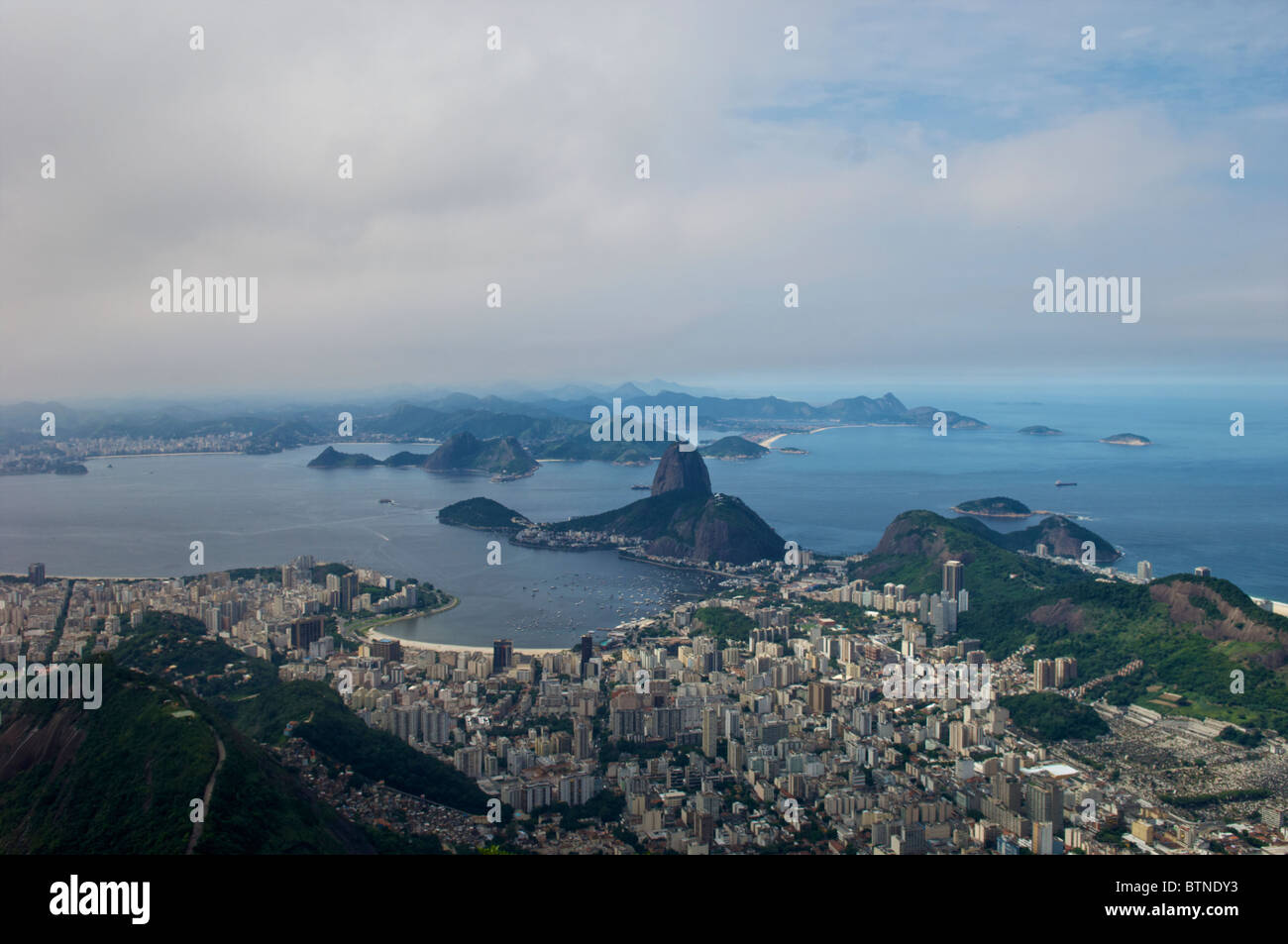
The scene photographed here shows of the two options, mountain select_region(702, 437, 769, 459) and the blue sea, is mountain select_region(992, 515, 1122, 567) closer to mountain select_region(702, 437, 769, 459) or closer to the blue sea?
the blue sea

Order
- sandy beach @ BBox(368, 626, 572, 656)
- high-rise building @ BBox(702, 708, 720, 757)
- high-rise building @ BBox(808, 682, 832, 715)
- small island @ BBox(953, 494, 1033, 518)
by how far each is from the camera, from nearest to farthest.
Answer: high-rise building @ BBox(702, 708, 720, 757) → high-rise building @ BBox(808, 682, 832, 715) → sandy beach @ BBox(368, 626, 572, 656) → small island @ BBox(953, 494, 1033, 518)

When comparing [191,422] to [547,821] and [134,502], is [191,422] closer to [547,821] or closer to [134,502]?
[134,502]

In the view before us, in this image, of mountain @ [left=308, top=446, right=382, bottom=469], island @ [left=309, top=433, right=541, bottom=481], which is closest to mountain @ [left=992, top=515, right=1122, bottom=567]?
island @ [left=309, top=433, right=541, bottom=481]

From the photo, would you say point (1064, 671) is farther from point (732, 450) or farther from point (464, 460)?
point (732, 450)

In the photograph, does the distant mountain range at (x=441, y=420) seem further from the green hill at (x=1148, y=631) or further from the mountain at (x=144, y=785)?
the mountain at (x=144, y=785)

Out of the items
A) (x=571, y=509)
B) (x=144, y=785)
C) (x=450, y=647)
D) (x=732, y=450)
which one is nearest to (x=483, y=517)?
(x=571, y=509)
